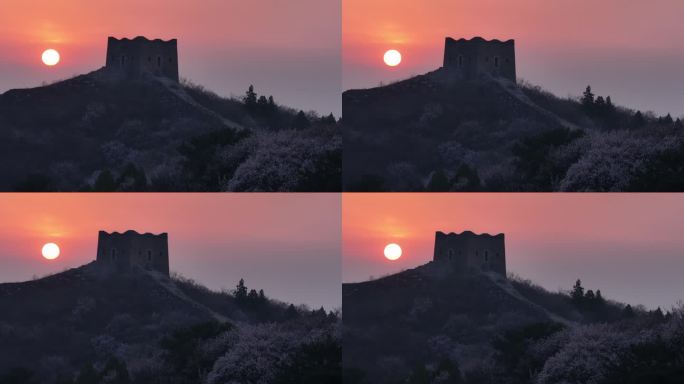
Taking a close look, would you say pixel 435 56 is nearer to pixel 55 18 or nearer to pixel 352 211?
pixel 352 211

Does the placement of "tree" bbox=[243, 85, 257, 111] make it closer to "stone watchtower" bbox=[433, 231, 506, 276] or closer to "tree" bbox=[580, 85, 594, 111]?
"stone watchtower" bbox=[433, 231, 506, 276]

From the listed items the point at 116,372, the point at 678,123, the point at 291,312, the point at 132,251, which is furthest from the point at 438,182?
the point at 116,372

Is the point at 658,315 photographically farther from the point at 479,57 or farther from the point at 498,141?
the point at 479,57

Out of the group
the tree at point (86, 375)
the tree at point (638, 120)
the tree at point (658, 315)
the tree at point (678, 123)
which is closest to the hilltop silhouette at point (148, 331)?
the tree at point (86, 375)

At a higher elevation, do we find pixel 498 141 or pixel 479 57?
pixel 479 57

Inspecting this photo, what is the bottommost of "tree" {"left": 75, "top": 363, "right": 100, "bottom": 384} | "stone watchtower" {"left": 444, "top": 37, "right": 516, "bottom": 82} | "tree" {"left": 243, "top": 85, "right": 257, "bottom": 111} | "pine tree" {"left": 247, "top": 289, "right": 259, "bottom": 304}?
"tree" {"left": 75, "top": 363, "right": 100, "bottom": 384}

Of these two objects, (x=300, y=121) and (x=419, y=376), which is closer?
(x=419, y=376)

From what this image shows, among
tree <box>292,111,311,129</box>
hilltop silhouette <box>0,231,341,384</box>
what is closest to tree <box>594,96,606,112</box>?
tree <box>292,111,311,129</box>

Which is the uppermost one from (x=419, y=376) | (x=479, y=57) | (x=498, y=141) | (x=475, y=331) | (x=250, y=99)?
(x=479, y=57)
